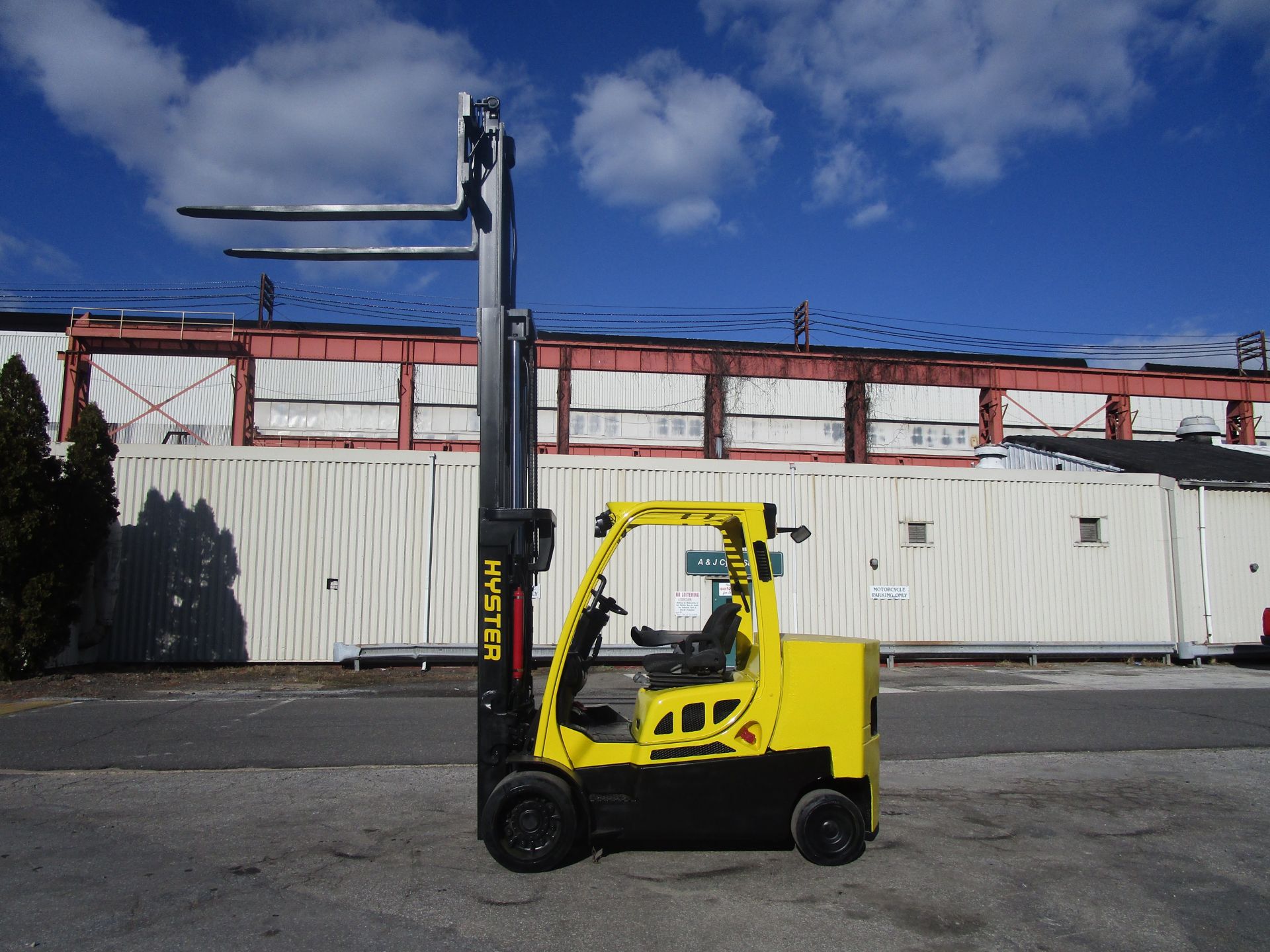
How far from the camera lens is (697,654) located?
517 centimetres

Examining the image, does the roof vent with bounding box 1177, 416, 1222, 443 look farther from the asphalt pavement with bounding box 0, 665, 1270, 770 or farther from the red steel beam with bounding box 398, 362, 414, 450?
the red steel beam with bounding box 398, 362, 414, 450

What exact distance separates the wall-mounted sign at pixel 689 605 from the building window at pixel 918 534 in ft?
15.5

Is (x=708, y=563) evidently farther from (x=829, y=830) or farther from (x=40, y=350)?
(x=40, y=350)

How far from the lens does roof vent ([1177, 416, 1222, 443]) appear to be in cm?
2698

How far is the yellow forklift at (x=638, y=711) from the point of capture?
4.89 meters

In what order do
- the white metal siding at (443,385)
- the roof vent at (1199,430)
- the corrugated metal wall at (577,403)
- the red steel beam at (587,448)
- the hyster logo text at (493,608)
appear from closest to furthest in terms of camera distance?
the hyster logo text at (493,608)
the roof vent at (1199,430)
the red steel beam at (587,448)
the corrugated metal wall at (577,403)
the white metal siding at (443,385)

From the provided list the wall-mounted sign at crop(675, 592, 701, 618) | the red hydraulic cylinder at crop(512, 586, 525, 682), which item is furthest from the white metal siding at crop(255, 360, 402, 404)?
the red hydraulic cylinder at crop(512, 586, 525, 682)

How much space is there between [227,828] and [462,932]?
263 cm

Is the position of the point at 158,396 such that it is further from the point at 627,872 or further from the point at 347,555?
the point at 627,872

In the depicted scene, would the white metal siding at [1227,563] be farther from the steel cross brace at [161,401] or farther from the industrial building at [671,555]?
the steel cross brace at [161,401]

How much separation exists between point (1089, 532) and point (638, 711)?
55.1ft

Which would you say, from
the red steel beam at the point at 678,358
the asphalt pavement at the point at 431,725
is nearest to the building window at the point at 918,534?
the asphalt pavement at the point at 431,725

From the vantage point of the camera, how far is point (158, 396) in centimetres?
3372

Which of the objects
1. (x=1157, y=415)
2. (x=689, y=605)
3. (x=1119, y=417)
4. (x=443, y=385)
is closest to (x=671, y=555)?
(x=689, y=605)
